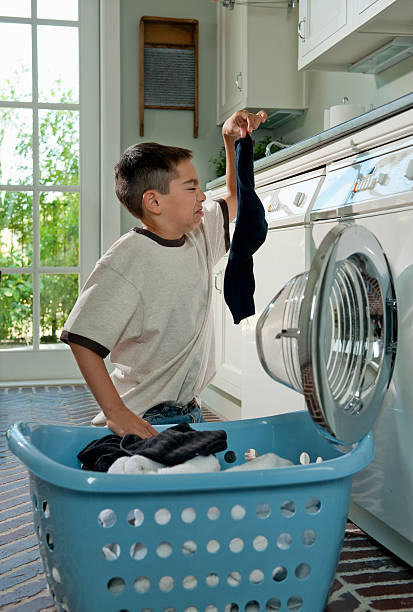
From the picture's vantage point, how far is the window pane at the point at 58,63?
456 centimetres

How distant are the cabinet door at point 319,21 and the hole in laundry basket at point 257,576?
217cm

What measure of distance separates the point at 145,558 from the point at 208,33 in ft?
13.5

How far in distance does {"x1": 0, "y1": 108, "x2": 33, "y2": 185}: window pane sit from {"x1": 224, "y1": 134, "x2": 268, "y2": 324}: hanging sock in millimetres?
3121

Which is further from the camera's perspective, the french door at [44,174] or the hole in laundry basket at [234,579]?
the french door at [44,174]

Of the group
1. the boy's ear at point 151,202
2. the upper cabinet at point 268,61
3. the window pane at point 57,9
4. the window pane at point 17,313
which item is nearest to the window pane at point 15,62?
the window pane at point 57,9

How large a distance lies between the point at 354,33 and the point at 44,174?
255cm

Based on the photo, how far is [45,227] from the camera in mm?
4609

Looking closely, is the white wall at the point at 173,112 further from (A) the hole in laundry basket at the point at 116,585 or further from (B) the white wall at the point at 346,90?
(A) the hole in laundry basket at the point at 116,585

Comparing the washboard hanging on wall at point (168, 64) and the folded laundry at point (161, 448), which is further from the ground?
the washboard hanging on wall at point (168, 64)

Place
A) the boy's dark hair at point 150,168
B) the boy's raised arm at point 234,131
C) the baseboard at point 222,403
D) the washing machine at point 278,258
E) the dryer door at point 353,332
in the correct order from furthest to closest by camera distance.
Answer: the baseboard at point 222,403 < the washing machine at point 278,258 < the boy's dark hair at point 150,168 < the boy's raised arm at point 234,131 < the dryer door at point 353,332

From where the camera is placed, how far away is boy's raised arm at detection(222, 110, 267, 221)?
1619mm

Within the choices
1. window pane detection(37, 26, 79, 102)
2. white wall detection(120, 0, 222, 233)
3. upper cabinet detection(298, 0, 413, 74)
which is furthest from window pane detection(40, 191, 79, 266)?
upper cabinet detection(298, 0, 413, 74)

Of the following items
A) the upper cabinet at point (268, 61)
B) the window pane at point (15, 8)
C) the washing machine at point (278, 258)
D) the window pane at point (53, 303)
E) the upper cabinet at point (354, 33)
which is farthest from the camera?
the window pane at point (53, 303)

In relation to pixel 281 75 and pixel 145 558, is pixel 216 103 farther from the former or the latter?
pixel 145 558
